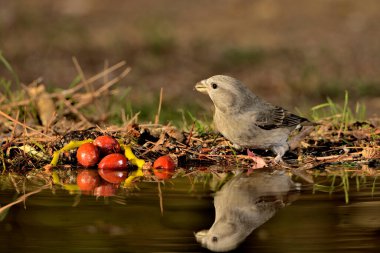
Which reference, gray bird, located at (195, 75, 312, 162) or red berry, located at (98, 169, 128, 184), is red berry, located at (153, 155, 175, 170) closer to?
red berry, located at (98, 169, 128, 184)

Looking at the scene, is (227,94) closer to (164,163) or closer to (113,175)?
(164,163)

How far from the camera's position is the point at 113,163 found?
633cm

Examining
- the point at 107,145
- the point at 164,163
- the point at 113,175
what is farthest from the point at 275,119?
the point at 113,175

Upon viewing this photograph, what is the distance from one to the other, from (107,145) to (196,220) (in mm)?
1998

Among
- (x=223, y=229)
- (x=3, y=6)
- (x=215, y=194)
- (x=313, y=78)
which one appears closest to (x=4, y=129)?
(x=215, y=194)

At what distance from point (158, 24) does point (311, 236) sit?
12493mm

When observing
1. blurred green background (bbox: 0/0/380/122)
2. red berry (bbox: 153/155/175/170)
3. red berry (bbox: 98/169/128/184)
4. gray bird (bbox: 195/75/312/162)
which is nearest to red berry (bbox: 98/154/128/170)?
red berry (bbox: 98/169/128/184)

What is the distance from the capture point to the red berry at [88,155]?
6.36 m

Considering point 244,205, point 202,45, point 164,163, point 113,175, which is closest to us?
point 244,205

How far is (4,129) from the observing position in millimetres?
7660

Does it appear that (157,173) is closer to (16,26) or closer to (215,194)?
(215,194)

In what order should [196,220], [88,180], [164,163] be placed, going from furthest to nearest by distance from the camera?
[164,163], [88,180], [196,220]

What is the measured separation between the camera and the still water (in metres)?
3.95

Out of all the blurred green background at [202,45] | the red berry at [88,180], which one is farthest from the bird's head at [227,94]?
the blurred green background at [202,45]
